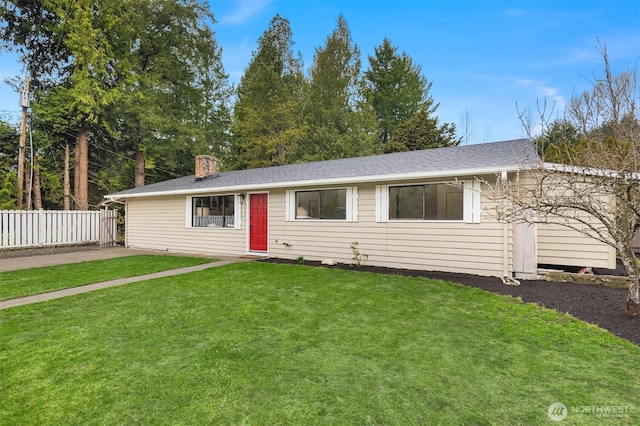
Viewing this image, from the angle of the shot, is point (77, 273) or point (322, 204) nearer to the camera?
point (77, 273)

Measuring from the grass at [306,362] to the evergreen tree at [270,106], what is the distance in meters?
Result: 16.4

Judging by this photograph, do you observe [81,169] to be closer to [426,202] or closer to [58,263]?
[58,263]

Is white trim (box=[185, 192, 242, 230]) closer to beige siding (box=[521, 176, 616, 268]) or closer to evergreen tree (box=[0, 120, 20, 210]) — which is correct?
beige siding (box=[521, 176, 616, 268])

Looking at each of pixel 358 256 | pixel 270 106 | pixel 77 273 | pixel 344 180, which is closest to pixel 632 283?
pixel 358 256

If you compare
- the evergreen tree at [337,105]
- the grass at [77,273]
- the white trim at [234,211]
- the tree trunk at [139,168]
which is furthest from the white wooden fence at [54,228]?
the evergreen tree at [337,105]

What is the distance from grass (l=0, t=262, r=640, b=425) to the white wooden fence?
9568mm

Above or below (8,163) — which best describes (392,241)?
below

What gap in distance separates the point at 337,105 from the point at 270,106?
4.67 metres

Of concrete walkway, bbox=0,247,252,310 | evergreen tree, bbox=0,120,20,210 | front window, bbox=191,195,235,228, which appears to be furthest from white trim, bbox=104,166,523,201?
evergreen tree, bbox=0,120,20,210

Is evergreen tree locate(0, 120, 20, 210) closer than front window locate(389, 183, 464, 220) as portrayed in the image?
No

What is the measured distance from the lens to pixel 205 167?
12000 millimetres

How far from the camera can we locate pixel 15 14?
601 inches

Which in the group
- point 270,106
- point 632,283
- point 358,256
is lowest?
point 358,256

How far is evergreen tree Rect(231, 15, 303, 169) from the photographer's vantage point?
20203mm
